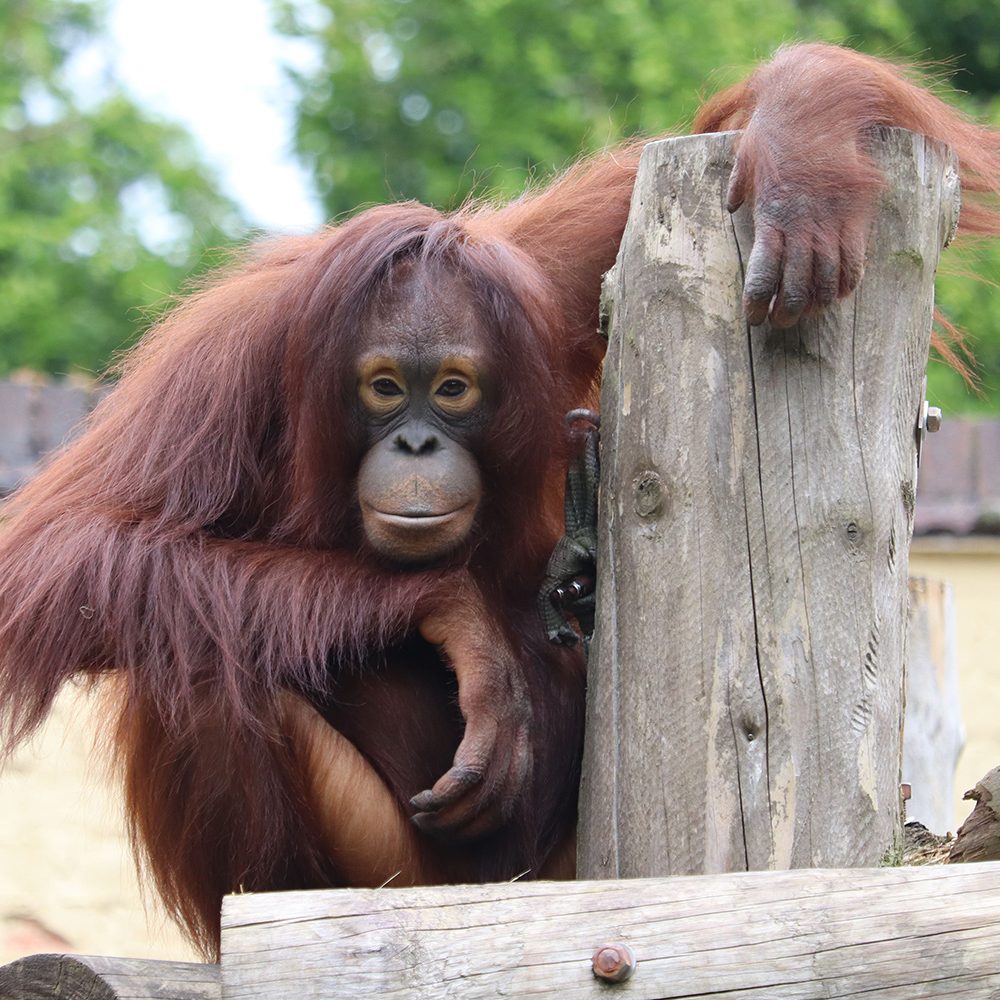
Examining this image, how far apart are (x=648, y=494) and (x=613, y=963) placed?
2.86 ft

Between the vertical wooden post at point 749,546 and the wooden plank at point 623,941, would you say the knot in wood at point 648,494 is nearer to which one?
the vertical wooden post at point 749,546

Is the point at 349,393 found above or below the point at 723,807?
above

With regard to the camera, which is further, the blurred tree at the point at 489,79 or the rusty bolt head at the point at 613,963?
the blurred tree at the point at 489,79

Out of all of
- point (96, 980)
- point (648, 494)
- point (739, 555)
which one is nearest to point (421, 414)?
point (648, 494)

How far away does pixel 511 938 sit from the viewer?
6.48 ft

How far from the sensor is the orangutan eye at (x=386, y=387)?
2.94 metres

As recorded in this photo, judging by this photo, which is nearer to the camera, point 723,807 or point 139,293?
point 723,807

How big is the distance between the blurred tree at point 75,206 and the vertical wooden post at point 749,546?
10035mm

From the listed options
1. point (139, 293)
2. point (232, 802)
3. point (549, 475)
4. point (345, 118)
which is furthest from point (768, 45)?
point (232, 802)

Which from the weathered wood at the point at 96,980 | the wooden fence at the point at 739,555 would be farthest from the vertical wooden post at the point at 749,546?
the weathered wood at the point at 96,980

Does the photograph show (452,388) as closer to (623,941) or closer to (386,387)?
(386,387)

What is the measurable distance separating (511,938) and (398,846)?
98 cm

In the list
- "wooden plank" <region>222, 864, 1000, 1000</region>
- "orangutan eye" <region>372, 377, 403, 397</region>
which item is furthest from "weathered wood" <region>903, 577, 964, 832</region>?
Answer: "wooden plank" <region>222, 864, 1000, 1000</region>

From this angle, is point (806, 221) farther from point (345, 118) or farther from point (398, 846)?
point (345, 118)
